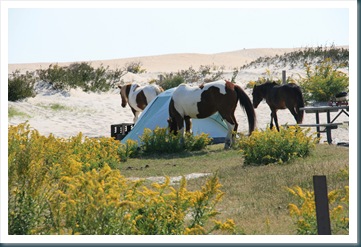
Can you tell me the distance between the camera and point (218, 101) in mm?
16438

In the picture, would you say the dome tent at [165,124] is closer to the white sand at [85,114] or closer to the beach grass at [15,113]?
the white sand at [85,114]

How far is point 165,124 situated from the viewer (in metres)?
18.2

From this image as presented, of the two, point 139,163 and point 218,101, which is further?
point 218,101

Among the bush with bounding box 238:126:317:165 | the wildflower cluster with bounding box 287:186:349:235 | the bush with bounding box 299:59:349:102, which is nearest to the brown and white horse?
the bush with bounding box 238:126:317:165

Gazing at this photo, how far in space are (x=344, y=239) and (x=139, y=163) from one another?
900 centimetres

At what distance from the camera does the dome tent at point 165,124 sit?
18.2 meters

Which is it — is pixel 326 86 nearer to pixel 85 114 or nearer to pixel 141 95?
pixel 141 95

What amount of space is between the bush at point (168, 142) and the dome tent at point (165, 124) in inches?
56.7

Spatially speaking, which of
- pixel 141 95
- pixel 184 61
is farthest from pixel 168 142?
pixel 184 61

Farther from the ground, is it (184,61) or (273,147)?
(184,61)

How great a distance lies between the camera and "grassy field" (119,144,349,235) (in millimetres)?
8415

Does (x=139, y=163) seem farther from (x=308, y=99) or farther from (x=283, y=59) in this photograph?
(x=283, y=59)

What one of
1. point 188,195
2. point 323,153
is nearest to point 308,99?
point 323,153

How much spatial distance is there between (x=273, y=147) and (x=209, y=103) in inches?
153
